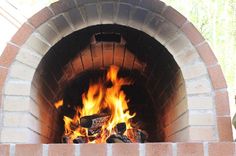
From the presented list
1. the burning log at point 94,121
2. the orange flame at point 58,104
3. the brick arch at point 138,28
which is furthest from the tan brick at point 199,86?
the orange flame at point 58,104

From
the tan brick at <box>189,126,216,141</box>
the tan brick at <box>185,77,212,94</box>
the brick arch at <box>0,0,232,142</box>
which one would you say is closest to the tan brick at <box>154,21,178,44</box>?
the brick arch at <box>0,0,232,142</box>

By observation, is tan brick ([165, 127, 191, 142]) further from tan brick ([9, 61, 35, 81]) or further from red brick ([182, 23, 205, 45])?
tan brick ([9, 61, 35, 81])

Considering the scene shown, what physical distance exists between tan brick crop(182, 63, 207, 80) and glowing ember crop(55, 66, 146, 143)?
0.52 metres

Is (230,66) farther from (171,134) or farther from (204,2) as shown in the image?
(171,134)

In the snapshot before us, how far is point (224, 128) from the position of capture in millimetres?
→ 1558

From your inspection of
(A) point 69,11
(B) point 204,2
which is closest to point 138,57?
(A) point 69,11

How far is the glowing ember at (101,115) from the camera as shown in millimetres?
2105

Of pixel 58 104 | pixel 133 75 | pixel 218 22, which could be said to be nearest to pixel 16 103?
pixel 58 104

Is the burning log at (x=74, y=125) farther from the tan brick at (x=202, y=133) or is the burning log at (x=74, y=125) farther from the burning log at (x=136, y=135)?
the tan brick at (x=202, y=133)

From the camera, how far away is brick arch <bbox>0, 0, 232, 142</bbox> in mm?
1579

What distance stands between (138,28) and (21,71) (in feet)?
2.02

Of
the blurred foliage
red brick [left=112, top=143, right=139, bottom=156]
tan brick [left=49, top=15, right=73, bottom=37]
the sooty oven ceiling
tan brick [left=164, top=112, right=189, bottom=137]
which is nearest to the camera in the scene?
red brick [left=112, top=143, right=139, bottom=156]

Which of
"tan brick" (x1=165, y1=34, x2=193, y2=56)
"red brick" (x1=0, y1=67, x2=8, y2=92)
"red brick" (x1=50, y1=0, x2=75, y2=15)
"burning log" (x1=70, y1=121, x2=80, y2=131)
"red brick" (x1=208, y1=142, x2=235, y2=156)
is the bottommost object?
"red brick" (x1=208, y1=142, x2=235, y2=156)

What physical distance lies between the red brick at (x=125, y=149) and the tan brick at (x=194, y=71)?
1.54 ft
